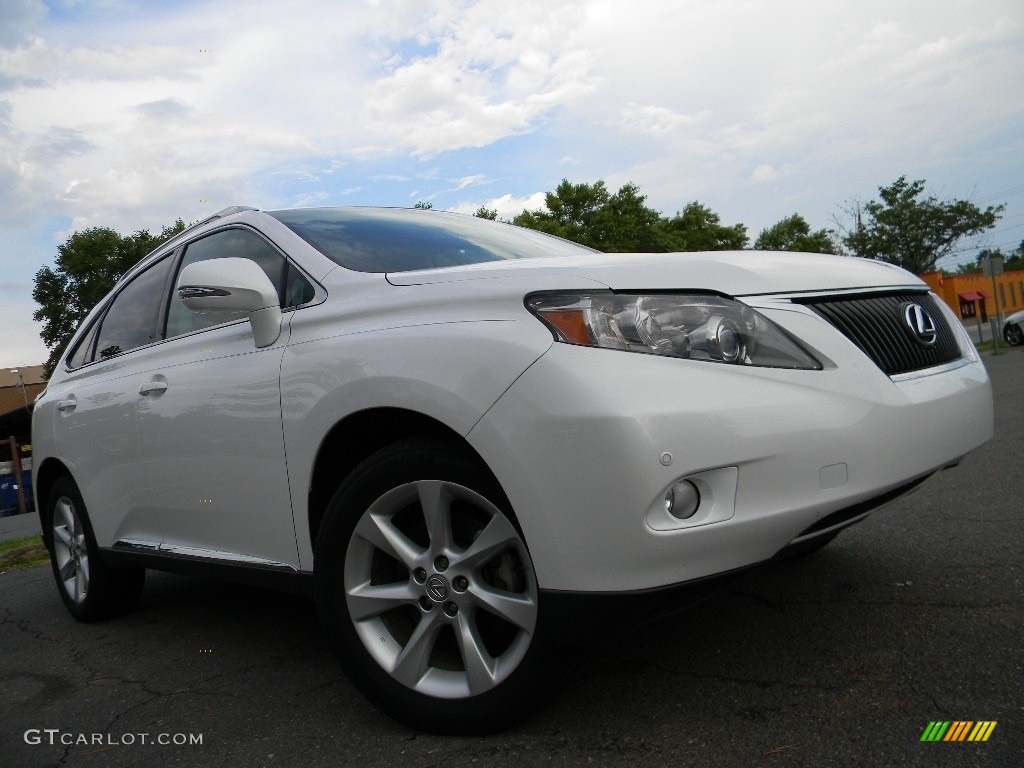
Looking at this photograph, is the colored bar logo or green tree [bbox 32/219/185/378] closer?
the colored bar logo

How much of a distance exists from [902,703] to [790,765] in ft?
1.42

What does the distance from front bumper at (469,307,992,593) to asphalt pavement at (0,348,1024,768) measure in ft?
0.93

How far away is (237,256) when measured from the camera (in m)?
3.27

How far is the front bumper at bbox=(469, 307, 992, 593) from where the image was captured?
191 cm

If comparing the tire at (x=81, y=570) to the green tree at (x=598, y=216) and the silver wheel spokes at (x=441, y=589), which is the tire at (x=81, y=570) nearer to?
the silver wheel spokes at (x=441, y=589)

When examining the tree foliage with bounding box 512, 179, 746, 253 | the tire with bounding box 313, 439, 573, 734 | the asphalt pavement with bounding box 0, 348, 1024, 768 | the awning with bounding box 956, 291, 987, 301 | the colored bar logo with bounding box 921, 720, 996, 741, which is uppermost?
the tree foliage with bounding box 512, 179, 746, 253

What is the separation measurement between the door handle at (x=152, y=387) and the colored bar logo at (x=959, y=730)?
275 centimetres

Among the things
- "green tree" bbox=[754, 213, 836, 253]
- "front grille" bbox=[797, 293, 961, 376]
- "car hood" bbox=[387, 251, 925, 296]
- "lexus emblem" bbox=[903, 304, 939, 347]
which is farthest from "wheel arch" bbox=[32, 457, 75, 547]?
"green tree" bbox=[754, 213, 836, 253]

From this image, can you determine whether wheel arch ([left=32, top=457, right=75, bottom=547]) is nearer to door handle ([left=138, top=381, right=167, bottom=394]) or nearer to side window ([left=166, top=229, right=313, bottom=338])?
door handle ([left=138, top=381, right=167, bottom=394])

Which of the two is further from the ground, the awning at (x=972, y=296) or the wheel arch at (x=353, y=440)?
the wheel arch at (x=353, y=440)

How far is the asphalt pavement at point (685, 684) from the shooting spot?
2111mm

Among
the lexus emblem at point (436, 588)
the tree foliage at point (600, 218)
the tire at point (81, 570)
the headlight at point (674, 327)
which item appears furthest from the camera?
the tree foliage at point (600, 218)

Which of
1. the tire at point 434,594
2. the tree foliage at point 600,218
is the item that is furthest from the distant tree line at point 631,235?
the tire at point 434,594

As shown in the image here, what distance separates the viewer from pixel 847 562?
358cm
